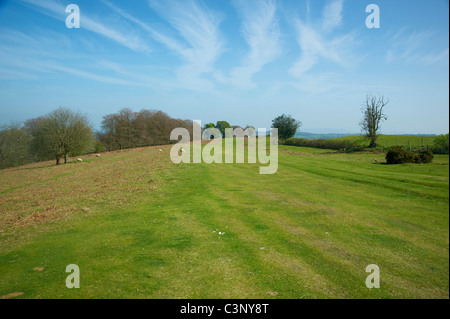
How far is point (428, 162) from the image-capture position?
15305 millimetres

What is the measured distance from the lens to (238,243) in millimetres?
6855

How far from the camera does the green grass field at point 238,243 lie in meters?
4.68

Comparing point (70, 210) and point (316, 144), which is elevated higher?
point (316, 144)

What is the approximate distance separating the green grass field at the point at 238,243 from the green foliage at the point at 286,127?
57.1 m

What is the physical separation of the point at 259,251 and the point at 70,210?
934 cm

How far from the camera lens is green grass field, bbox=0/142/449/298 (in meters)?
4.68

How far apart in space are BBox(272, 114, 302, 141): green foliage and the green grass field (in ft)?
187

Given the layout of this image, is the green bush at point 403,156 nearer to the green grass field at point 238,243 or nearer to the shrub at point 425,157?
the shrub at point 425,157

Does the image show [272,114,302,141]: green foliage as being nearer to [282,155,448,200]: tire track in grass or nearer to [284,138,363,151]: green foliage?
[284,138,363,151]: green foliage

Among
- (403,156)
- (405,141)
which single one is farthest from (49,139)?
(405,141)

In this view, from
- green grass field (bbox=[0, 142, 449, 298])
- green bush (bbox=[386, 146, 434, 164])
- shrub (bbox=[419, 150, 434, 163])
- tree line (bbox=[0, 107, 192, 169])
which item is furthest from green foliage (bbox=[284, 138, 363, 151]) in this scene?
tree line (bbox=[0, 107, 192, 169])

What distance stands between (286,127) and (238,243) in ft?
214
